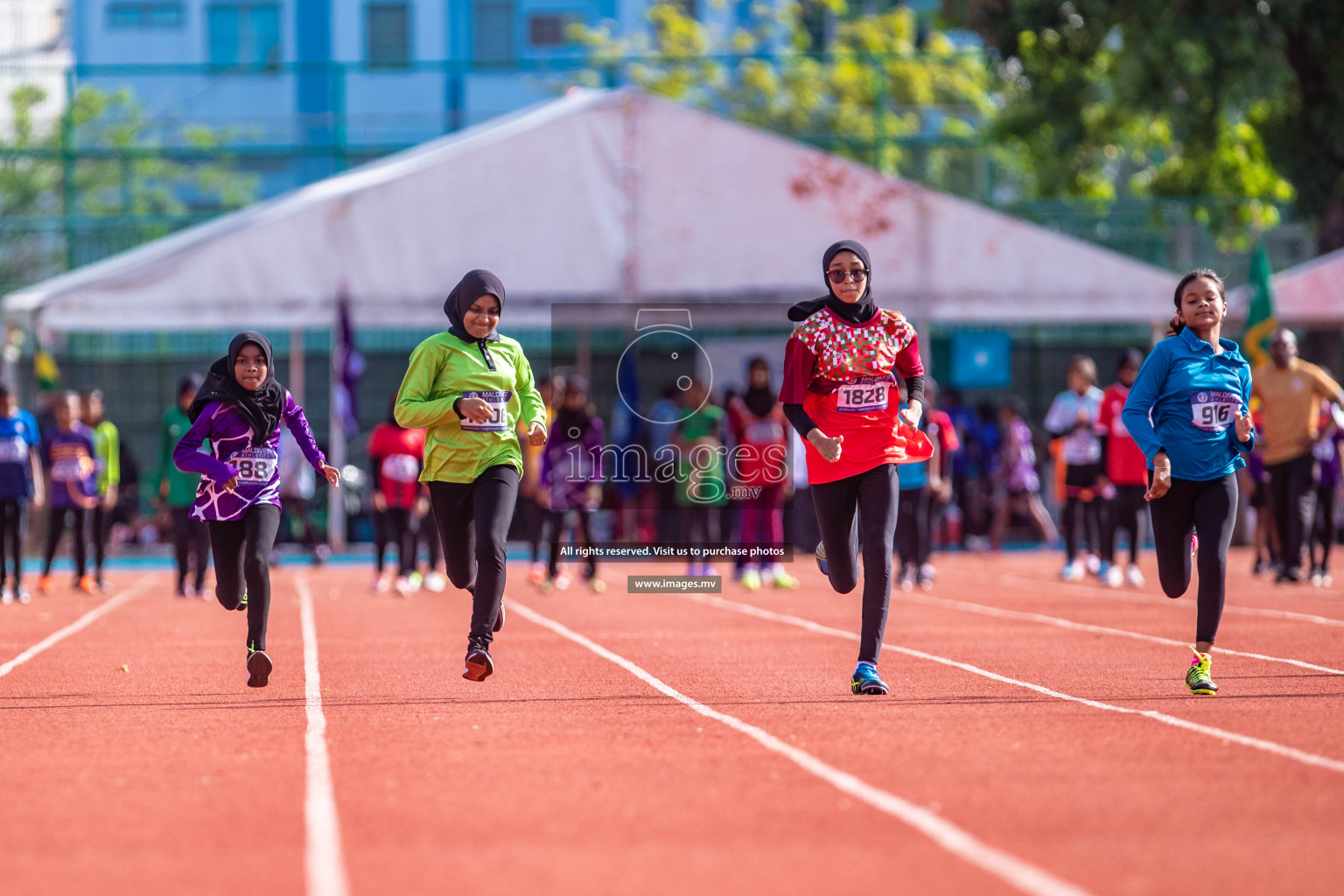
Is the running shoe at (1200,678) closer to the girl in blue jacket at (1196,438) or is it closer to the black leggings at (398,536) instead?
the girl in blue jacket at (1196,438)

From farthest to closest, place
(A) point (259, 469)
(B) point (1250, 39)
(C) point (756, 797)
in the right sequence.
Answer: (B) point (1250, 39), (A) point (259, 469), (C) point (756, 797)

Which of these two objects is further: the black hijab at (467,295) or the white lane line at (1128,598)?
the white lane line at (1128,598)

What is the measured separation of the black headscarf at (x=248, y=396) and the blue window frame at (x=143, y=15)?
135ft

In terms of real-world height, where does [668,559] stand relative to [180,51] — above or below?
below

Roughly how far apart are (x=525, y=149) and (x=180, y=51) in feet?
97.1

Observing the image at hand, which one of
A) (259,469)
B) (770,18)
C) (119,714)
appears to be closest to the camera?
(119,714)

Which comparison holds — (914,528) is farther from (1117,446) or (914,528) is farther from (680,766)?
(680,766)

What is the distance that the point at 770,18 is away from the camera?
153 feet

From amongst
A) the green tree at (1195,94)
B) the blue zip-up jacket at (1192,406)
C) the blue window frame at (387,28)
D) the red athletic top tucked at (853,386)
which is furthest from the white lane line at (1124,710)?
the blue window frame at (387,28)

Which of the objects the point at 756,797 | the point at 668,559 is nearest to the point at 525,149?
the point at 668,559

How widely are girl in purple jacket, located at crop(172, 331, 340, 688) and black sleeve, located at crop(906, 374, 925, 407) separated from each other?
2.82m

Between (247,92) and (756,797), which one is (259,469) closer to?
(756,797)

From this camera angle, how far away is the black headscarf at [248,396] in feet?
30.2

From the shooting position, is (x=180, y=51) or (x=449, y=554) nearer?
(x=449, y=554)
